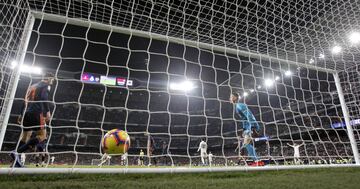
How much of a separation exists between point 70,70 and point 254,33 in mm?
17882

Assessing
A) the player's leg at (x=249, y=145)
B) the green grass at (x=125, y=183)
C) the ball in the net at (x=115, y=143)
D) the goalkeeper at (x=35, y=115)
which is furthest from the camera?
the player's leg at (x=249, y=145)

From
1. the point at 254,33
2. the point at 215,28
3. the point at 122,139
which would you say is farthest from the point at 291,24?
the point at 122,139

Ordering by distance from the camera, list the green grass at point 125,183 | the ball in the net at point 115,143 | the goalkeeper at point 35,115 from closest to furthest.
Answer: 1. the green grass at point 125,183
2. the ball in the net at point 115,143
3. the goalkeeper at point 35,115

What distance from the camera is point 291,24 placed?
4047 millimetres

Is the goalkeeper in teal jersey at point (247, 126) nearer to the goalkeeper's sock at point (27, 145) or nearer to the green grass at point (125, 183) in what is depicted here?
the green grass at point (125, 183)

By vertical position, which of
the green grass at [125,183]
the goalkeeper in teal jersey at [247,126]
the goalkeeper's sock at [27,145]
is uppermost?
the goalkeeper in teal jersey at [247,126]

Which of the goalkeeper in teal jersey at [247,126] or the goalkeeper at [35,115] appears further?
the goalkeeper in teal jersey at [247,126]

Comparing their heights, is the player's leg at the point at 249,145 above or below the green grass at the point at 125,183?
above

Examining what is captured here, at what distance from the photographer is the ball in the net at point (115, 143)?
9.69 feet

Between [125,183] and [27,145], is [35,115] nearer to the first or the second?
[27,145]

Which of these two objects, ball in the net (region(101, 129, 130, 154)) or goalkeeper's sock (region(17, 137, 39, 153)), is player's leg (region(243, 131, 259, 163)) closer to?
ball in the net (region(101, 129, 130, 154))

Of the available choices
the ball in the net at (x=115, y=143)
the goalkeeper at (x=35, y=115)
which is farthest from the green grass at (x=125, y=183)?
the goalkeeper at (x=35, y=115)

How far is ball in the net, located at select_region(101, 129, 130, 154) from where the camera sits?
2953 millimetres

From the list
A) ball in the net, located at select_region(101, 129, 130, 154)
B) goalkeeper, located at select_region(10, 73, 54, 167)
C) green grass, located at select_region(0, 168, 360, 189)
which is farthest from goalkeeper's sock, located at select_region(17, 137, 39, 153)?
green grass, located at select_region(0, 168, 360, 189)
